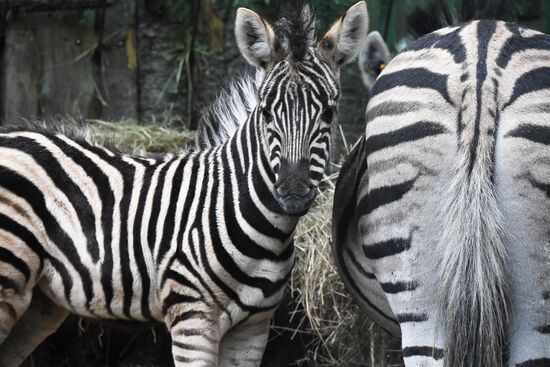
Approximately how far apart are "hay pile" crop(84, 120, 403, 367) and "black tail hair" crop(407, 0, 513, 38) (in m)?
1.97

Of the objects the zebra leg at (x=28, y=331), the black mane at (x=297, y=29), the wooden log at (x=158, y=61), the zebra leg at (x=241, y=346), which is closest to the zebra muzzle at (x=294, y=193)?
the black mane at (x=297, y=29)

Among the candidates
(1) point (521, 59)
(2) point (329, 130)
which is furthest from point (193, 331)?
(1) point (521, 59)

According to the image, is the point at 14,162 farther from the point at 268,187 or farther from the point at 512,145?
the point at 512,145

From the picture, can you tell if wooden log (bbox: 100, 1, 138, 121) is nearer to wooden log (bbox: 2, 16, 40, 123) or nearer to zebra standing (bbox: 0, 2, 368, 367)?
wooden log (bbox: 2, 16, 40, 123)

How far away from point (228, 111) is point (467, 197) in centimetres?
241

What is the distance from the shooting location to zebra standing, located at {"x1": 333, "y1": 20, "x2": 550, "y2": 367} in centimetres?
381

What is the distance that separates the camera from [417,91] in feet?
13.6

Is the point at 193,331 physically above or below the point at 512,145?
below

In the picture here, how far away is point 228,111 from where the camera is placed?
19.5 ft

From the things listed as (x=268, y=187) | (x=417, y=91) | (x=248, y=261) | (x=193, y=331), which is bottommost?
(x=193, y=331)

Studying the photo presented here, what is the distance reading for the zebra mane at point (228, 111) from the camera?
5863 mm

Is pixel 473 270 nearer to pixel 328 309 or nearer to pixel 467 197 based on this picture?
pixel 467 197

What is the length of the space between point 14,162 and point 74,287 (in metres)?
0.86

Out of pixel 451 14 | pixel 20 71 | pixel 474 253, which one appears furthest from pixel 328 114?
pixel 20 71
